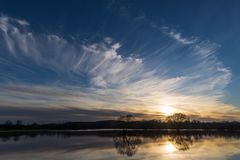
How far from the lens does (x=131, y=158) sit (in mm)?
26172

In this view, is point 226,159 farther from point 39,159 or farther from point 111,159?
point 39,159

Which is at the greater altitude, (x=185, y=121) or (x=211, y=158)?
(x=185, y=121)

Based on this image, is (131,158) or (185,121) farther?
(185,121)

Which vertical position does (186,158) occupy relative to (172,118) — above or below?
below

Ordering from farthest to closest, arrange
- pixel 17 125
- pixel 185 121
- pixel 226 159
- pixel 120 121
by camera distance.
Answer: pixel 17 125 < pixel 185 121 < pixel 120 121 < pixel 226 159

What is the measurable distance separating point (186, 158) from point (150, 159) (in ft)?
9.77

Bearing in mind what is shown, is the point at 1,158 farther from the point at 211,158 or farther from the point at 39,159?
the point at 211,158

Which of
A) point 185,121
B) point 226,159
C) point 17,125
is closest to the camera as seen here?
point 226,159

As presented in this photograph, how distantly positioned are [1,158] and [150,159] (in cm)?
1235

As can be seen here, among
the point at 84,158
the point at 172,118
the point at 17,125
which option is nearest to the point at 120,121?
the point at 172,118

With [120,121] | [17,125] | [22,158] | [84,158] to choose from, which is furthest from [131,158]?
[17,125]

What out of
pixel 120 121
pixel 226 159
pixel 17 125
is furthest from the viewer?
pixel 17 125

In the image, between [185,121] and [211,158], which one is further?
[185,121]

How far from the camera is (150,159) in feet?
84.1
